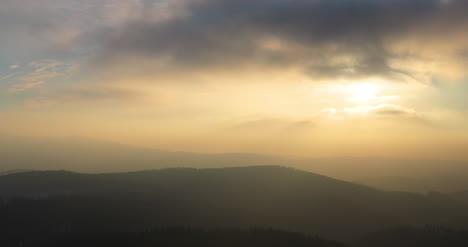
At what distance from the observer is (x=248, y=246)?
153m

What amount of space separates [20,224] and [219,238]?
344ft

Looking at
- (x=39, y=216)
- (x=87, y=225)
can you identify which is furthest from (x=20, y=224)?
(x=87, y=225)

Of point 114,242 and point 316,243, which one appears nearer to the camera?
point 114,242

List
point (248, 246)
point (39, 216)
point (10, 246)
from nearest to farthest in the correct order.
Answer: point (248, 246) < point (10, 246) < point (39, 216)

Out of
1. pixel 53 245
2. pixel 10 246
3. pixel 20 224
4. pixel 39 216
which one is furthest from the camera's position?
pixel 39 216

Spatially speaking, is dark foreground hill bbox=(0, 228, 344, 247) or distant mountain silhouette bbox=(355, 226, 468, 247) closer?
dark foreground hill bbox=(0, 228, 344, 247)

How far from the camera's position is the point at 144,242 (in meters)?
145

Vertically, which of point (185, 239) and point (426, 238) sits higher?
point (185, 239)

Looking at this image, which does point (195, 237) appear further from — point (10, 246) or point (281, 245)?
point (10, 246)

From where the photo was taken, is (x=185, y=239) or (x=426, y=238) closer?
(x=185, y=239)

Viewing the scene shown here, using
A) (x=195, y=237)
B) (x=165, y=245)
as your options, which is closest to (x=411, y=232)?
(x=195, y=237)

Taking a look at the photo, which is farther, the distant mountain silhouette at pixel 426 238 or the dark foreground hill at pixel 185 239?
the distant mountain silhouette at pixel 426 238

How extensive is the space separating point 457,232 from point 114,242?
16806 centimetres

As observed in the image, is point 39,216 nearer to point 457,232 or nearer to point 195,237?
point 195,237
